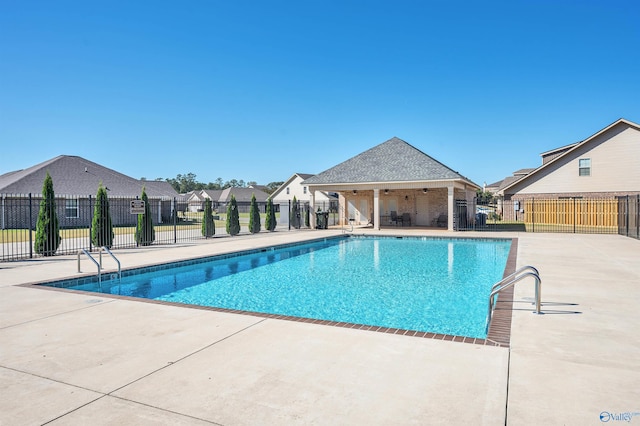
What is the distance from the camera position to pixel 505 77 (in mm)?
22734

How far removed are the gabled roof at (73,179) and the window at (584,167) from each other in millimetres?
33594

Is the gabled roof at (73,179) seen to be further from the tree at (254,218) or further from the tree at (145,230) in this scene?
the tree at (145,230)

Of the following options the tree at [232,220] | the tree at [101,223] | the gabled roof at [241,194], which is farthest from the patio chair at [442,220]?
the gabled roof at [241,194]

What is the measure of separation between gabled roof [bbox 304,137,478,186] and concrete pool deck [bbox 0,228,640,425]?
17315 millimetres

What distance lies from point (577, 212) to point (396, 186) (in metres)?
12.7

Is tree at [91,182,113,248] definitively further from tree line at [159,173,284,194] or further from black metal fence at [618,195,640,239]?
tree line at [159,173,284,194]

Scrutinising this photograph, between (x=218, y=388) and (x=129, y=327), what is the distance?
2583 millimetres

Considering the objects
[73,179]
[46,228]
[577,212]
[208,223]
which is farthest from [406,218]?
[73,179]

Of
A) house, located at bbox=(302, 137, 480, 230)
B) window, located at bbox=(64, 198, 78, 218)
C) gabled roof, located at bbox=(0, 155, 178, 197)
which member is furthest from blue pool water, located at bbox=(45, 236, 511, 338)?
gabled roof, located at bbox=(0, 155, 178, 197)

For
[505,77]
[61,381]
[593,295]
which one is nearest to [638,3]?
[505,77]

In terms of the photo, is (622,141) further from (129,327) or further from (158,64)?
(129,327)

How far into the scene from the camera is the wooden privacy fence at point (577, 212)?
24.6m

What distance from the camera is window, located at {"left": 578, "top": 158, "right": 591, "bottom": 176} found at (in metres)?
25.7

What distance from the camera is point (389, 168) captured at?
25438 mm
